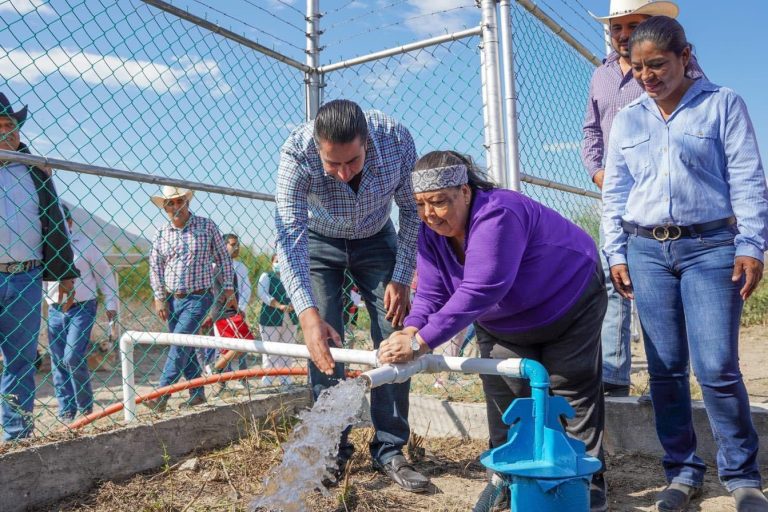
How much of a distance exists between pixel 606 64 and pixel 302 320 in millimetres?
2079

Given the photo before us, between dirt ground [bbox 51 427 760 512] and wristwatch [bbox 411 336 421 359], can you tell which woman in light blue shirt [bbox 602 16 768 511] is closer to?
dirt ground [bbox 51 427 760 512]

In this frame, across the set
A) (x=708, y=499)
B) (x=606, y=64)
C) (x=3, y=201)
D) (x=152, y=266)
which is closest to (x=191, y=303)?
(x=152, y=266)

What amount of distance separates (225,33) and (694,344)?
2.72 metres

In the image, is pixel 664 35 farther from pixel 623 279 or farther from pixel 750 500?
pixel 750 500

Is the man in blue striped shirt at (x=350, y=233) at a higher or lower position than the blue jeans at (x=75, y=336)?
higher

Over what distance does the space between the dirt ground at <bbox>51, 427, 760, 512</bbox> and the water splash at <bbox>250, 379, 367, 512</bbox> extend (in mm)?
417

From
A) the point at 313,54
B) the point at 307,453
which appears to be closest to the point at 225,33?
the point at 313,54

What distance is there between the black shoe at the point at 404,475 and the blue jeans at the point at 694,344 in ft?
3.29

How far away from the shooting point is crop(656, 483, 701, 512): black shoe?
248 cm

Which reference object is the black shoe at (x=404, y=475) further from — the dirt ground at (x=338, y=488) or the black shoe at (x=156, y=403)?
the black shoe at (x=156, y=403)

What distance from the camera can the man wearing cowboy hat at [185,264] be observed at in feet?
16.0

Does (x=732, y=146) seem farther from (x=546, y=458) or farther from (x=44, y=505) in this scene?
(x=44, y=505)

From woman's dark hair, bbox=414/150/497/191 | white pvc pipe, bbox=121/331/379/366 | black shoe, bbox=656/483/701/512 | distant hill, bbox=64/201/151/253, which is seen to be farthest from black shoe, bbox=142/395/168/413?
black shoe, bbox=656/483/701/512

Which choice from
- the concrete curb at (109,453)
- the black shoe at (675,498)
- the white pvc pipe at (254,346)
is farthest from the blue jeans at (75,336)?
the black shoe at (675,498)
